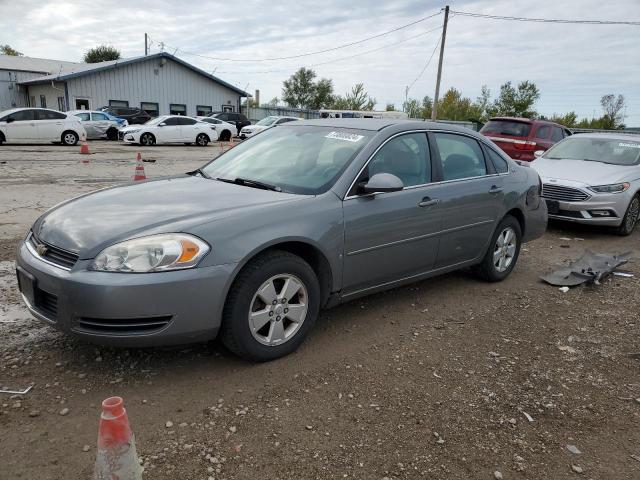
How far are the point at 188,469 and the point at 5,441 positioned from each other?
37.6 inches

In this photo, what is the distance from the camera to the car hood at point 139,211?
3.02 meters

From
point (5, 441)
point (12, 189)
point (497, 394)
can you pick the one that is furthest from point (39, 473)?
point (12, 189)

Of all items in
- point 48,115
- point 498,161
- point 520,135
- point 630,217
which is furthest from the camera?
point 48,115

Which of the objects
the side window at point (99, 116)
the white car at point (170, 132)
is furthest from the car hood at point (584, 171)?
the side window at point (99, 116)

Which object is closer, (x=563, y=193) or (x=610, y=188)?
(x=610, y=188)

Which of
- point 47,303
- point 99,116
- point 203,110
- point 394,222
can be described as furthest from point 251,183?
point 203,110

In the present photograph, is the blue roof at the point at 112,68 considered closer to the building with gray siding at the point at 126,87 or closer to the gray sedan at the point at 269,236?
the building with gray siding at the point at 126,87

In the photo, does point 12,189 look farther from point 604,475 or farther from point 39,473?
point 604,475

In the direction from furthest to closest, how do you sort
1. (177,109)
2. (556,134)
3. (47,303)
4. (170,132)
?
(177,109)
(170,132)
(556,134)
(47,303)

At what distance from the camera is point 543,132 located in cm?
1366

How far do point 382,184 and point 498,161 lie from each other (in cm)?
214

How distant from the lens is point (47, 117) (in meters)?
20.3

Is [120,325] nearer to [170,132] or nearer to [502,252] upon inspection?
[502,252]

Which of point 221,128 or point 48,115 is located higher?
point 48,115
